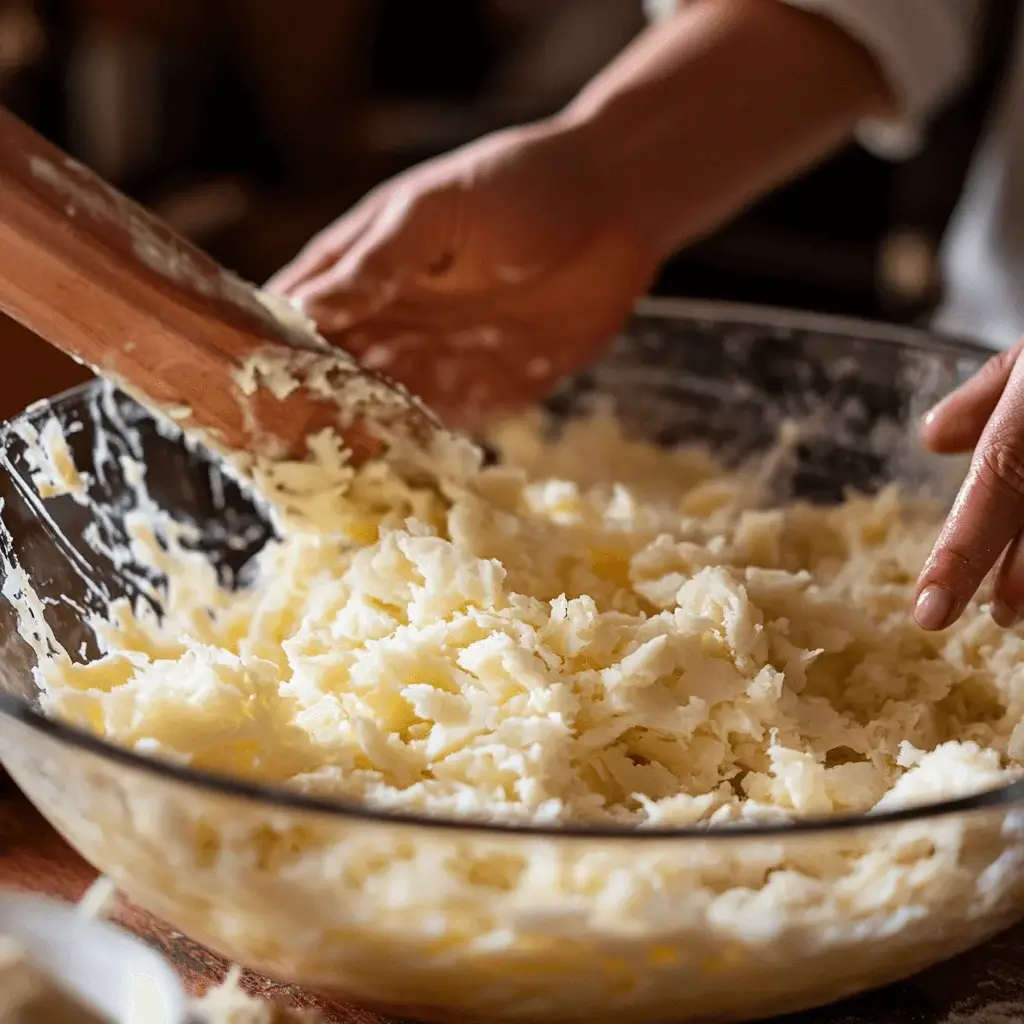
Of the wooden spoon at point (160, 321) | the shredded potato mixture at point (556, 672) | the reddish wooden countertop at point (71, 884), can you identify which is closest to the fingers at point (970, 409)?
the shredded potato mixture at point (556, 672)

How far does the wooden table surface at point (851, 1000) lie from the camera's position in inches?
25.0

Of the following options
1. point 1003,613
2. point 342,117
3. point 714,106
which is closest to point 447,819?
point 1003,613

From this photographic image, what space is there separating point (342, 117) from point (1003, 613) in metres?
2.32

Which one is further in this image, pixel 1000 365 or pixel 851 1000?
pixel 1000 365

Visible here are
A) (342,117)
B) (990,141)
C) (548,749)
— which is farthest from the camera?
(342,117)

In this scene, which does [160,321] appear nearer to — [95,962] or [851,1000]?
[95,962]

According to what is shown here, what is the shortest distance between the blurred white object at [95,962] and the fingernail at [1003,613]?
1.57ft

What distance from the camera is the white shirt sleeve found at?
116cm

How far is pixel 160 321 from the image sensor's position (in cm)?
73

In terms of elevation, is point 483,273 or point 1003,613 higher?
point 483,273

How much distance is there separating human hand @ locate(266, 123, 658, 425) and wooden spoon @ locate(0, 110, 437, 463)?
0.17 meters

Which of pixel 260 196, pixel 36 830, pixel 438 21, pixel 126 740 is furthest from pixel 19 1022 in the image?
pixel 438 21

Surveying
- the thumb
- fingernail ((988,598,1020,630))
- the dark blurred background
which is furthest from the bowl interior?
the dark blurred background

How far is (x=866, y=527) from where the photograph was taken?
0.94 meters
